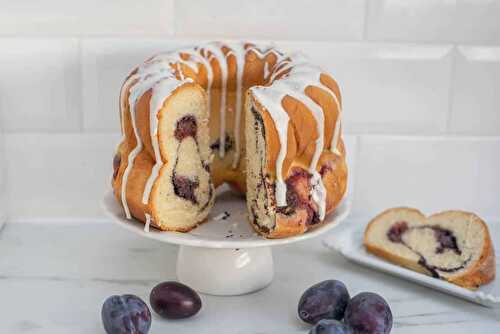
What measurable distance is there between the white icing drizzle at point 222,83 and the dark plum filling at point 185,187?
120 millimetres

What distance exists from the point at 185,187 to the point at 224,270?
14 cm

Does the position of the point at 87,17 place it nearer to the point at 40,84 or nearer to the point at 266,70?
the point at 40,84

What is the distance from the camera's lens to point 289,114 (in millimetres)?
999

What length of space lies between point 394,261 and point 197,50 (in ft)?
1.56

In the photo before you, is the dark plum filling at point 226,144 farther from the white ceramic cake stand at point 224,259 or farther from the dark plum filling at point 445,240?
the dark plum filling at point 445,240

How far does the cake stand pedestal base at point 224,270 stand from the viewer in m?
1.07

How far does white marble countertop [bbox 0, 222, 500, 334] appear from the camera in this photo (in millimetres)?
991

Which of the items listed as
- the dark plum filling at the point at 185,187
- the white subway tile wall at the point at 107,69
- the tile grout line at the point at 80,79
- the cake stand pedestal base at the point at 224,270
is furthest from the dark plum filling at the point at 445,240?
the tile grout line at the point at 80,79

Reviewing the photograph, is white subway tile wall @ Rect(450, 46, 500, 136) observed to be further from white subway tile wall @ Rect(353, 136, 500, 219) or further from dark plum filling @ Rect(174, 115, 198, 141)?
dark plum filling @ Rect(174, 115, 198, 141)

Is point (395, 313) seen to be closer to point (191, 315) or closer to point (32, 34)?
point (191, 315)

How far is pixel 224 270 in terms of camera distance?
3.52ft

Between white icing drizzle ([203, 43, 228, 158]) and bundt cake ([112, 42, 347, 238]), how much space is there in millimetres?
12

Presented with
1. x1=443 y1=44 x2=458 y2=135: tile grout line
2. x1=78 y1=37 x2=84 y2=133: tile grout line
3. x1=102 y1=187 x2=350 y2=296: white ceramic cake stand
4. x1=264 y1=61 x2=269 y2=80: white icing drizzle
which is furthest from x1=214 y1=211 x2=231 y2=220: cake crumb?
x1=443 y1=44 x2=458 y2=135: tile grout line

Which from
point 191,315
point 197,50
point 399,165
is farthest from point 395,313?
point 197,50
